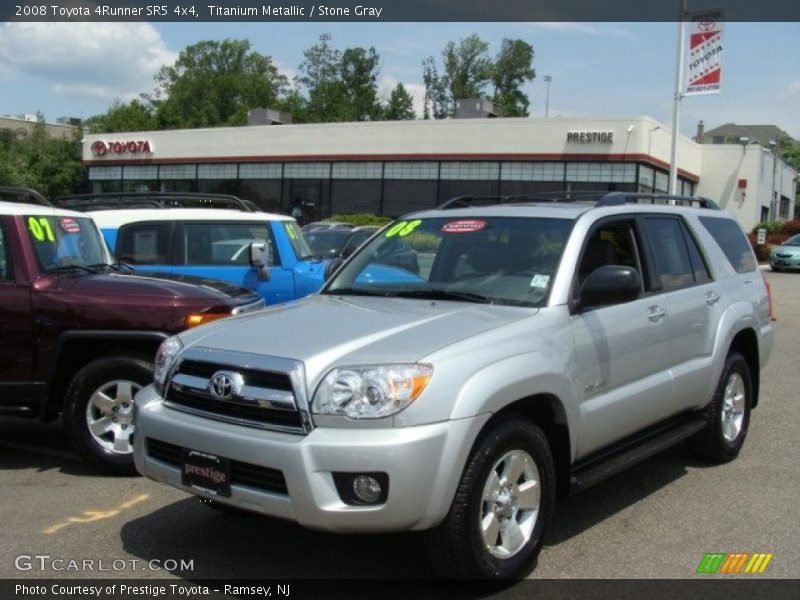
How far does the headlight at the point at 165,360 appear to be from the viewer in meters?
4.37

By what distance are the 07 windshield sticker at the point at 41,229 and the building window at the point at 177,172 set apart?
39530mm

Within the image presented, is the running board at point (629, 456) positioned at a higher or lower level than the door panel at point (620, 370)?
lower

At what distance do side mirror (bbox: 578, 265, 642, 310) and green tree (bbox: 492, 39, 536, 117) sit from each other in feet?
290

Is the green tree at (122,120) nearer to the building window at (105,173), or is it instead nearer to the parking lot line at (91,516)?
the building window at (105,173)

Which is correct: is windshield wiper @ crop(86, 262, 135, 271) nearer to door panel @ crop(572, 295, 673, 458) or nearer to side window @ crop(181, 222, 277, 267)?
side window @ crop(181, 222, 277, 267)

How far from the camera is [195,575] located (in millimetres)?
4289

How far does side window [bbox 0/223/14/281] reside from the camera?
6.18 meters

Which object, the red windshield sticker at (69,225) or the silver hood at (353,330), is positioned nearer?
the silver hood at (353,330)

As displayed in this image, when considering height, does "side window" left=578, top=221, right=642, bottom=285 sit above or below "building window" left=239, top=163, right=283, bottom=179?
below

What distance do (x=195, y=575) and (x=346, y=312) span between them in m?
1.52

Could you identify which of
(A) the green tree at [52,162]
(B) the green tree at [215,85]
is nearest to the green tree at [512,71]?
(B) the green tree at [215,85]

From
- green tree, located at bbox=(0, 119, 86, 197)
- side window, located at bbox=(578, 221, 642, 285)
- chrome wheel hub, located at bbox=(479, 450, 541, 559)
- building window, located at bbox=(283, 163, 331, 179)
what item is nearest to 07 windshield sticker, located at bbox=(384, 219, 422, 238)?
side window, located at bbox=(578, 221, 642, 285)

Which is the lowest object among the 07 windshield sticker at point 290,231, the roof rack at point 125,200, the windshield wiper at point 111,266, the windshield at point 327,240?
the windshield at point 327,240

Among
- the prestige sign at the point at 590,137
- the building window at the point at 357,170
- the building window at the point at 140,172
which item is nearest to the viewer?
the prestige sign at the point at 590,137
